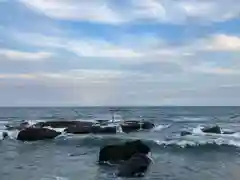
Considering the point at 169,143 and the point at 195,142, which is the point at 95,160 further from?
the point at 195,142

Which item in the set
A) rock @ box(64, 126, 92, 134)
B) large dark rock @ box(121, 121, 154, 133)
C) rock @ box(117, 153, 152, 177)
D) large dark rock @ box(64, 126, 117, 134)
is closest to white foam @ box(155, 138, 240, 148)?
large dark rock @ box(64, 126, 117, 134)

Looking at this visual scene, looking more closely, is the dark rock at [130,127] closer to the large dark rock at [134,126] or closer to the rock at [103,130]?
the large dark rock at [134,126]

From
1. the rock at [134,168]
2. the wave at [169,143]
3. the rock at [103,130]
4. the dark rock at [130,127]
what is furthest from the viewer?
the dark rock at [130,127]

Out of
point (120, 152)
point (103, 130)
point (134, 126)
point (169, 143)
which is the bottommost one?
point (169, 143)

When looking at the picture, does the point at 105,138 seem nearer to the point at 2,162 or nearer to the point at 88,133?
the point at 88,133

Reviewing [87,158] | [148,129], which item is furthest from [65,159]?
[148,129]

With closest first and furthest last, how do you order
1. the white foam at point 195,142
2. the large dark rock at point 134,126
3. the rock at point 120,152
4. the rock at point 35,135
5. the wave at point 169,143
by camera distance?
the rock at point 120,152 < the wave at point 169,143 < the white foam at point 195,142 < the rock at point 35,135 < the large dark rock at point 134,126

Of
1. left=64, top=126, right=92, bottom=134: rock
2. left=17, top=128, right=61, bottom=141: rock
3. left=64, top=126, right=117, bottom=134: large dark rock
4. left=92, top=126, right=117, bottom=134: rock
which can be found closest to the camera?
left=17, top=128, right=61, bottom=141: rock

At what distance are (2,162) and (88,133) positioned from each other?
18463mm

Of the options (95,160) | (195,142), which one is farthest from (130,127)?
(95,160)

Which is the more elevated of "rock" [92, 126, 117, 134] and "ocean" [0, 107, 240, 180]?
"rock" [92, 126, 117, 134]

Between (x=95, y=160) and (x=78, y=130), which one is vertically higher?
(x=78, y=130)

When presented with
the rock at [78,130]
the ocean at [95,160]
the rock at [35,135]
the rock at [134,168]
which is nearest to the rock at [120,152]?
the ocean at [95,160]

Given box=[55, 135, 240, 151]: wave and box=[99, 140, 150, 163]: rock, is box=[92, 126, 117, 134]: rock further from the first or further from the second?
box=[99, 140, 150, 163]: rock
